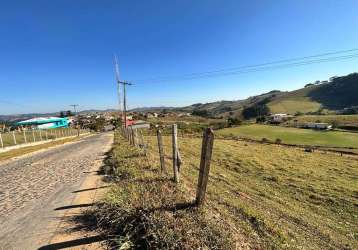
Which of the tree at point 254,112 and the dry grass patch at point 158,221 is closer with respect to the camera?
the dry grass patch at point 158,221

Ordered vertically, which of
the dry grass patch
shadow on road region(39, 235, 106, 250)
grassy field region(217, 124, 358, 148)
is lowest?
grassy field region(217, 124, 358, 148)

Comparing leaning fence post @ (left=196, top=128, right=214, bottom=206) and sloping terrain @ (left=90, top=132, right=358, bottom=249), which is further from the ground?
leaning fence post @ (left=196, top=128, right=214, bottom=206)

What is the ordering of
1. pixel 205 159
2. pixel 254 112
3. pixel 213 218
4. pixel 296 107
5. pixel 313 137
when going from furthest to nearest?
pixel 296 107, pixel 254 112, pixel 313 137, pixel 205 159, pixel 213 218

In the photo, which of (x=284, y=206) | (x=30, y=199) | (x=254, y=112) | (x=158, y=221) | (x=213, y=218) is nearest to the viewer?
(x=158, y=221)

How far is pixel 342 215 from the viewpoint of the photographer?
9.48 meters

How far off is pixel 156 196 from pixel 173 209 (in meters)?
0.78

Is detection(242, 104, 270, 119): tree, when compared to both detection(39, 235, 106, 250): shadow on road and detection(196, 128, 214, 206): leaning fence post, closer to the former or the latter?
detection(196, 128, 214, 206): leaning fence post

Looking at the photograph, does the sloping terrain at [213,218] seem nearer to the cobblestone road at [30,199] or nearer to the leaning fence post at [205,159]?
the leaning fence post at [205,159]

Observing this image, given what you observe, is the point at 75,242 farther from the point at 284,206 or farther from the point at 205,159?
the point at 284,206

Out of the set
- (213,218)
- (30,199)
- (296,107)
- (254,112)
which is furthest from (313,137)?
(296,107)

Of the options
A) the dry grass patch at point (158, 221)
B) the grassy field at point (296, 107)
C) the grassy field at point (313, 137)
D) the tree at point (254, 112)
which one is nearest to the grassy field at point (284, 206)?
the dry grass patch at point (158, 221)

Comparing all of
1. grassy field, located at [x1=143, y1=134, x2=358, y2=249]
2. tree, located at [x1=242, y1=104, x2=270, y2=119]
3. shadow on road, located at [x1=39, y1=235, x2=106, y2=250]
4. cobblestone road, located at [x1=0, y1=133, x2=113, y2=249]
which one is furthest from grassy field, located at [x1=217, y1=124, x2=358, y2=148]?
tree, located at [x1=242, y1=104, x2=270, y2=119]

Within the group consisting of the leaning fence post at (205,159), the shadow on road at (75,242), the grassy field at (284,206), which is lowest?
the grassy field at (284,206)

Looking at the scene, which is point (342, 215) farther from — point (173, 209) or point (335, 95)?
point (335, 95)
